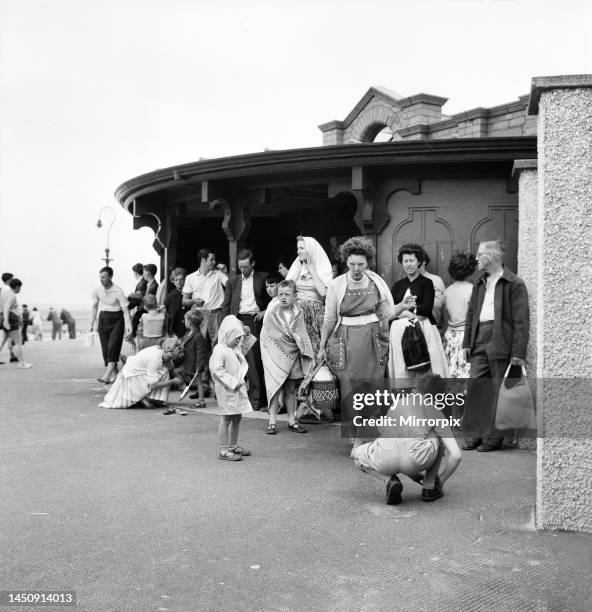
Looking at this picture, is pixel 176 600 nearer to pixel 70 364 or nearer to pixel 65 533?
pixel 65 533

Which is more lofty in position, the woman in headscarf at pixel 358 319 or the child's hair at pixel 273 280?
the child's hair at pixel 273 280

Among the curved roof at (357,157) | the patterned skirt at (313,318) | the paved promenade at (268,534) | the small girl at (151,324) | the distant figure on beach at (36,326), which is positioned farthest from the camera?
the distant figure on beach at (36,326)

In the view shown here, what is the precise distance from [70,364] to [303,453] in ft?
35.4

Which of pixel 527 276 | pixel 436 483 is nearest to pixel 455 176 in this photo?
pixel 527 276

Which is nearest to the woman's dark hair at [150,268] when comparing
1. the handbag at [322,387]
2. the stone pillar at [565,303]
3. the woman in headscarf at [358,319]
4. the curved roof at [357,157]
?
the curved roof at [357,157]

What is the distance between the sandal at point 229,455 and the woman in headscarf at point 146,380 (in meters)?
3.05

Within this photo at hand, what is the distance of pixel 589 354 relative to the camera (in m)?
3.98

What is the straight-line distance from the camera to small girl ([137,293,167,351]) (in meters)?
9.69

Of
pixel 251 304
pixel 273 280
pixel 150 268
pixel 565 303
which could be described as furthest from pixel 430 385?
pixel 150 268

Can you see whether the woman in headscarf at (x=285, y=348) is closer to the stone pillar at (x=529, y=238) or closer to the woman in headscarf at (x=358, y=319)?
the woman in headscarf at (x=358, y=319)

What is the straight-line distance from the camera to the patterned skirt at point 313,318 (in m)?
7.56

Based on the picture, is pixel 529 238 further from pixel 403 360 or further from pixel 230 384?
pixel 230 384

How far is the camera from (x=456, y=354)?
277 inches

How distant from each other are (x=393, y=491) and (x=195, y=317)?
505 cm
